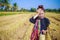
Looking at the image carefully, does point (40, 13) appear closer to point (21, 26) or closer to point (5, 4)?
point (21, 26)

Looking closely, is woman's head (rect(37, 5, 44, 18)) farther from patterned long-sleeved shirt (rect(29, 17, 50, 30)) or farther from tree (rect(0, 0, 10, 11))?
tree (rect(0, 0, 10, 11))

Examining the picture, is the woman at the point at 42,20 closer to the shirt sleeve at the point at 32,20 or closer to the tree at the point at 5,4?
the shirt sleeve at the point at 32,20

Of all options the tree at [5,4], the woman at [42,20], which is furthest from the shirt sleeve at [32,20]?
the tree at [5,4]

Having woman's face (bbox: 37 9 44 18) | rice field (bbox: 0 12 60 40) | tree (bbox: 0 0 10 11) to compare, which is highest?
tree (bbox: 0 0 10 11)

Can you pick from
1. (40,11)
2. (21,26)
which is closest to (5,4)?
(21,26)

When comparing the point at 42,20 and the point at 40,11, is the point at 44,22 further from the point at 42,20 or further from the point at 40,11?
the point at 40,11

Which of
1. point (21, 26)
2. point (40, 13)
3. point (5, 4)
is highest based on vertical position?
point (5, 4)

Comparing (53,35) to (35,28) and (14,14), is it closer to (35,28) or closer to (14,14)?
(35,28)

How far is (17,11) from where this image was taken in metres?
1.71

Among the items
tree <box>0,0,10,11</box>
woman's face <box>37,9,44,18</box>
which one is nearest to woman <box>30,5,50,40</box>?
woman's face <box>37,9,44,18</box>

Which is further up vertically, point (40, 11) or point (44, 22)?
point (40, 11)

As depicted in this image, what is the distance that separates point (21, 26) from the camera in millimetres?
1646

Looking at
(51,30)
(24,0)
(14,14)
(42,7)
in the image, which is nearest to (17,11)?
(14,14)

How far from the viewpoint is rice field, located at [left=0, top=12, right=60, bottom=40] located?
5.30ft
